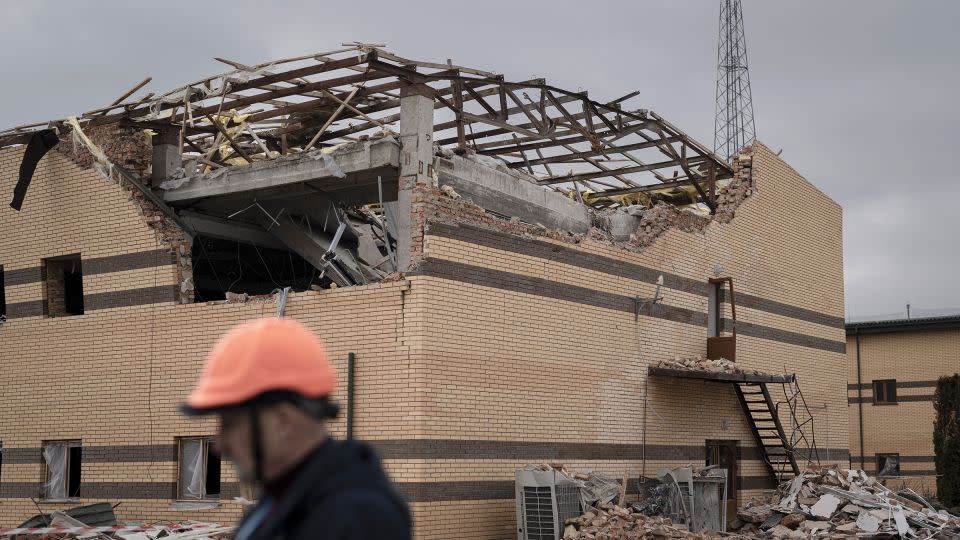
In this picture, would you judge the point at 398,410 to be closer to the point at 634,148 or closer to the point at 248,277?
the point at 248,277

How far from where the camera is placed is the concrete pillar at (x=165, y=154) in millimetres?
19141

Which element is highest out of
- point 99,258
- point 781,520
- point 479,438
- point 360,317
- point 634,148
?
point 634,148

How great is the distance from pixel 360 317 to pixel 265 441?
542 inches

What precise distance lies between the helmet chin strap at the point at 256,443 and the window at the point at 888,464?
3735cm

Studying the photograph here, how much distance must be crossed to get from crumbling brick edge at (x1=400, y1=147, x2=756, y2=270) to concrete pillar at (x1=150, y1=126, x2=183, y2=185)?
4980 mm

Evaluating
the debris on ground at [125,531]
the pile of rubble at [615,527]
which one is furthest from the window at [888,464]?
the debris on ground at [125,531]

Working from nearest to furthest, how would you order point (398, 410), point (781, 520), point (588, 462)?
point (398, 410), point (588, 462), point (781, 520)

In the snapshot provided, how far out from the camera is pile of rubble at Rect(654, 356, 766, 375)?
67.4ft

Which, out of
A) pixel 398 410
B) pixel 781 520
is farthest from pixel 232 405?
pixel 781 520

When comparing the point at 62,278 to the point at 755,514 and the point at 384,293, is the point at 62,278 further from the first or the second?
the point at 755,514

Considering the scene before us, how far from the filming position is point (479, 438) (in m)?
16.5

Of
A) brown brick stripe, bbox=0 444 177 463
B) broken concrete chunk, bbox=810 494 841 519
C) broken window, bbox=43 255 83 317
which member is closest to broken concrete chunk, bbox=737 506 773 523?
broken concrete chunk, bbox=810 494 841 519

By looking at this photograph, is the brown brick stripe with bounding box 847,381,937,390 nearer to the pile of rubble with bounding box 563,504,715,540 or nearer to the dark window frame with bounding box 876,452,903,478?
the dark window frame with bounding box 876,452,903,478

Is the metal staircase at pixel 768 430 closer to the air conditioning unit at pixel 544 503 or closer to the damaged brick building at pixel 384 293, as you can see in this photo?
the damaged brick building at pixel 384 293
